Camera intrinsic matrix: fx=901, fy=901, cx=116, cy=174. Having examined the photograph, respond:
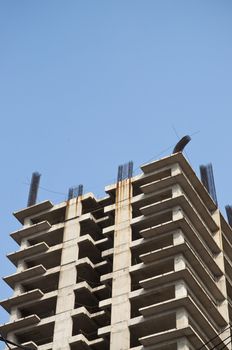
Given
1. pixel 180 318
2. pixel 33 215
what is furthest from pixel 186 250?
pixel 33 215

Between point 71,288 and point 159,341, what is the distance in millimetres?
11245

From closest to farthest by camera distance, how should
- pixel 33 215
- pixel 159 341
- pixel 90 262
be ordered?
pixel 159 341 < pixel 90 262 < pixel 33 215

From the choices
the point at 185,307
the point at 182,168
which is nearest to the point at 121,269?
the point at 185,307

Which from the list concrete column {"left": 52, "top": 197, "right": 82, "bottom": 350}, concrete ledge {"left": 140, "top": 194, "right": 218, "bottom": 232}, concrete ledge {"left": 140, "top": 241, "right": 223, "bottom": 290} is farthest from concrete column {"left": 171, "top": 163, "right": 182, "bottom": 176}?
concrete column {"left": 52, "top": 197, "right": 82, "bottom": 350}

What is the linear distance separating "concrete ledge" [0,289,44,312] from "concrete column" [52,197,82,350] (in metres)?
2.01

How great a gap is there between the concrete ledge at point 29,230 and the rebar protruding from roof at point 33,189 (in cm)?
562

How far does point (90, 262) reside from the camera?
249 ft

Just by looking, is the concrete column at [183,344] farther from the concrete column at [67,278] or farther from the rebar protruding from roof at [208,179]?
the rebar protruding from roof at [208,179]

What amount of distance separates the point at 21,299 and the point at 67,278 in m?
4.36

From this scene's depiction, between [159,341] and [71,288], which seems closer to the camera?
[159,341]

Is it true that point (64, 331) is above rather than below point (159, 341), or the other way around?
above

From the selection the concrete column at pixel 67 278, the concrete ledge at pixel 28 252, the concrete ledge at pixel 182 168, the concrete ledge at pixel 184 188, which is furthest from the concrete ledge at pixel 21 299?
the concrete ledge at pixel 182 168

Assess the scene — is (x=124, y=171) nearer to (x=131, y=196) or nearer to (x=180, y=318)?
(x=131, y=196)

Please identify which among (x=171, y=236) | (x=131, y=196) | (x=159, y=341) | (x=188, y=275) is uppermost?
(x=131, y=196)
